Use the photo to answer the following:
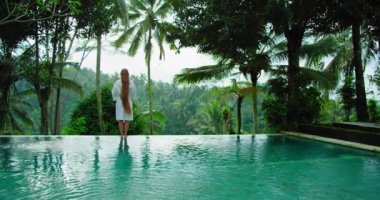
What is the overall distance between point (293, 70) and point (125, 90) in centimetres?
503

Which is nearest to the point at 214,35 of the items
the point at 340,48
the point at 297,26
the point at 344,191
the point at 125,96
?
the point at 297,26

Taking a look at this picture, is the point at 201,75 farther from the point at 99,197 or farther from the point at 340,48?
the point at 99,197

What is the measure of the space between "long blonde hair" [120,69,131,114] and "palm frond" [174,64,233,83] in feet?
38.6

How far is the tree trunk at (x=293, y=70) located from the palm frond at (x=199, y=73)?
340 inches

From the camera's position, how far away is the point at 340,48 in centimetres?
2084

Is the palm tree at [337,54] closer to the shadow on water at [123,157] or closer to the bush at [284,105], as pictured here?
the bush at [284,105]

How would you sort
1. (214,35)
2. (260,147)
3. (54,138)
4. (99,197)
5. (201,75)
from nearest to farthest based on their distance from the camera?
(99,197) → (260,147) → (54,138) → (214,35) → (201,75)

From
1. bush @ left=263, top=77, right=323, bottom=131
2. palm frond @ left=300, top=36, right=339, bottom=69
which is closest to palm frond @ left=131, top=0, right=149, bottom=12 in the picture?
palm frond @ left=300, top=36, right=339, bottom=69

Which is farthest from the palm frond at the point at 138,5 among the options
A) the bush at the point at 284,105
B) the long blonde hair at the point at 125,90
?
the long blonde hair at the point at 125,90

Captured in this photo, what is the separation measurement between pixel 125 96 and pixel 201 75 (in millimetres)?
11995

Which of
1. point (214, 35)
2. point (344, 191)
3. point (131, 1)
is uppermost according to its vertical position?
point (131, 1)

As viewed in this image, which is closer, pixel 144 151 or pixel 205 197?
pixel 205 197

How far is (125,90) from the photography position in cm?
812

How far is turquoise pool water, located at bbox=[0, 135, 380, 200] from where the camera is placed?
4.06m
